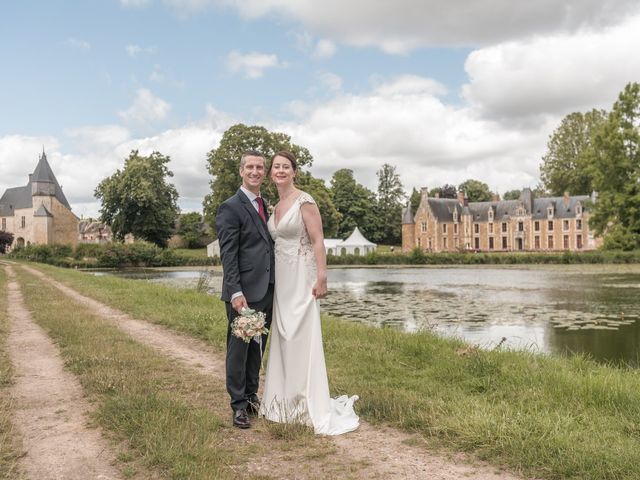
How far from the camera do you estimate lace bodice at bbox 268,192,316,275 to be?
4.11 metres

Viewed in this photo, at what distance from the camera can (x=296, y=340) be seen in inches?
161

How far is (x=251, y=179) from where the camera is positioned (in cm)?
416

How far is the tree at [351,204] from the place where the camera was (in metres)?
70.6

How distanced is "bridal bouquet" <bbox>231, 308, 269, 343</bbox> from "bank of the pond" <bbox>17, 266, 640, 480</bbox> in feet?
3.51

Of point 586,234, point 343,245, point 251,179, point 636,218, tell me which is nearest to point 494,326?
point 251,179

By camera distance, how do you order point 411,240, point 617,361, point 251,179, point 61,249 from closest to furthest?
point 251,179, point 617,361, point 61,249, point 411,240

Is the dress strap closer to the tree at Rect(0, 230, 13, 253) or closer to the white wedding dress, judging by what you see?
the white wedding dress

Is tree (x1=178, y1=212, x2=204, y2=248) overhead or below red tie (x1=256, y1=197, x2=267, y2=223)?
overhead

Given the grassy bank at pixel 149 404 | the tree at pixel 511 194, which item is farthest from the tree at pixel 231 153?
the tree at pixel 511 194

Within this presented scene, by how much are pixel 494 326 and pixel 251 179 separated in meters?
8.36

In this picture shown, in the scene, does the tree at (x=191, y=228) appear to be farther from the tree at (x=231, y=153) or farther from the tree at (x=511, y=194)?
the tree at (x=511, y=194)

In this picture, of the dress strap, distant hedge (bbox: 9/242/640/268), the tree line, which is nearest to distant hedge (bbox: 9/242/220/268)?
distant hedge (bbox: 9/242/640/268)

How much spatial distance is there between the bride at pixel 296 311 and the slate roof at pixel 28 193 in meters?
70.0

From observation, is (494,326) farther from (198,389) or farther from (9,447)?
(9,447)
